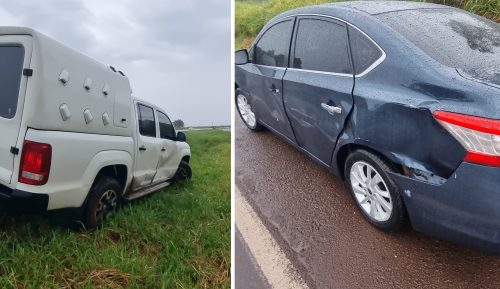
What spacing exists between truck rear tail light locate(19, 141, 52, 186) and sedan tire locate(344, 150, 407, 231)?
1016 mm

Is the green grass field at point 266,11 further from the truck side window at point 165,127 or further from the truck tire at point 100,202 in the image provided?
the truck tire at point 100,202

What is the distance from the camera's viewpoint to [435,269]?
4.43ft

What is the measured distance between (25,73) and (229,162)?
2.16ft

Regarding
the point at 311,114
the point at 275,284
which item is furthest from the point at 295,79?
the point at 275,284

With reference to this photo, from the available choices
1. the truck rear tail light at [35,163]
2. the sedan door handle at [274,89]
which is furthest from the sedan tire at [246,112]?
the truck rear tail light at [35,163]

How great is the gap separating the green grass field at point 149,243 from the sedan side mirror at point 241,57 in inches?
18.0

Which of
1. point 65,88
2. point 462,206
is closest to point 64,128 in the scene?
point 65,88

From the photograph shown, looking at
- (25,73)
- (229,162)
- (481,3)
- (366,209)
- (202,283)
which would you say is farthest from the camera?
(481,3)

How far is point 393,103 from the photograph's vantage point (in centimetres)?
131

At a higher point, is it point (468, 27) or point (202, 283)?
point (468, 27)

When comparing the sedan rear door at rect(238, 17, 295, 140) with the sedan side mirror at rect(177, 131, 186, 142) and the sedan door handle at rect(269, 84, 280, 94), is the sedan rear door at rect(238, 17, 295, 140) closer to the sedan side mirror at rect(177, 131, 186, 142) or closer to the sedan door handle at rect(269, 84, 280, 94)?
the sedan door handle at rect(269, 84, 280, 94)

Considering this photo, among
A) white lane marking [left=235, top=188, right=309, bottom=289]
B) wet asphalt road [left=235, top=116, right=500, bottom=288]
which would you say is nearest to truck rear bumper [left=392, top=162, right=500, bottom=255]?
wet asphalt road [left=235, top=116, right=500, bottom=288]

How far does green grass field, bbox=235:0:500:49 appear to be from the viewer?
157 centimetres

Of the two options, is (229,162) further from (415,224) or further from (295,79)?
(415,224)
